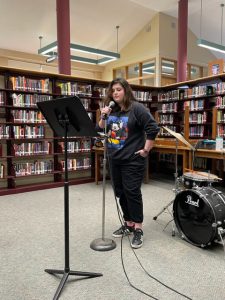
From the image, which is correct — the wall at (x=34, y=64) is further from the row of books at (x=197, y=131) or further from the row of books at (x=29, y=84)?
the row of books at (x=197, y=131)

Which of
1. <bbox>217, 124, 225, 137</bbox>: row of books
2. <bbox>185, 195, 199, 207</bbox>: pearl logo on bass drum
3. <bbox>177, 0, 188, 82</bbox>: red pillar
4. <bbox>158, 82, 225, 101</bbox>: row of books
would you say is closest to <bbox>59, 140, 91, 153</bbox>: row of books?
<bbox>158, 82, 225, 101</bbox>: row of books

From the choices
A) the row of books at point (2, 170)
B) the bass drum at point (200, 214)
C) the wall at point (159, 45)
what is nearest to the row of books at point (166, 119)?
the wall at point (159, 45)

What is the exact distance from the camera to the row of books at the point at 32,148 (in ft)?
15.0

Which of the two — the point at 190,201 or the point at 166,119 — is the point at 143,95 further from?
the point at 190,201

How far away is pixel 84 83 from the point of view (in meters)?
5.48

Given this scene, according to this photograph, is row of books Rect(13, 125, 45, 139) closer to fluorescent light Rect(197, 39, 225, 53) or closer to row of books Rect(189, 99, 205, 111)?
row of books Rect(189, 99, 205, 111)

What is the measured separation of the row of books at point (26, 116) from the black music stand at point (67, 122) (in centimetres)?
286

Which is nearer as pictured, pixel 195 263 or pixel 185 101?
pixel 195 263

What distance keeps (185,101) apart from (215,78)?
90 cm

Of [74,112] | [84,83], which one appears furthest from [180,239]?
[84,83]

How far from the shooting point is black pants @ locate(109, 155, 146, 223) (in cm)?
232

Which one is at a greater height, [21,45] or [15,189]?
[21,45]

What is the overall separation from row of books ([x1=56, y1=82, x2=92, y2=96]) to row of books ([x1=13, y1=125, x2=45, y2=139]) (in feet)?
2.79

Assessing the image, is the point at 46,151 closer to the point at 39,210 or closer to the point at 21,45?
the point at 39,210
